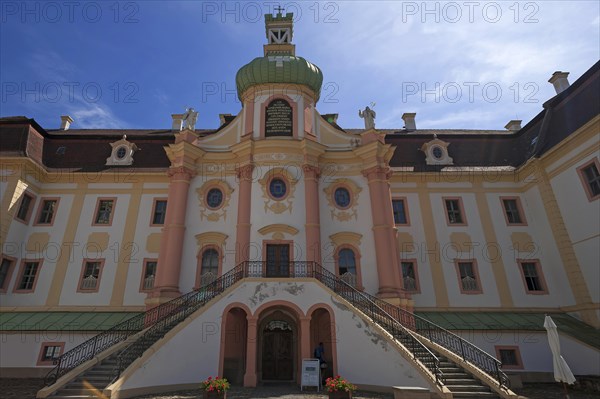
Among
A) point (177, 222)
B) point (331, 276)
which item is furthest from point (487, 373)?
point (177, 222)

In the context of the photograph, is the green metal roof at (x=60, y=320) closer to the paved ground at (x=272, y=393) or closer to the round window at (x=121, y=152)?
the paved ground at (x=272, y=393)

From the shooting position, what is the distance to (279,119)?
810 inches

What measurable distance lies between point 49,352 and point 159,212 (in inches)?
335

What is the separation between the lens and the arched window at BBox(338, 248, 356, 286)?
58.8ft

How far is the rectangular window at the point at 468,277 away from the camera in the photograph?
766 inches

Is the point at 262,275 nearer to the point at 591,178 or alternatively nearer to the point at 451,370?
the point at 451,370

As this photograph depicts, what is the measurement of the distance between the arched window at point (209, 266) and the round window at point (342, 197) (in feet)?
23.5

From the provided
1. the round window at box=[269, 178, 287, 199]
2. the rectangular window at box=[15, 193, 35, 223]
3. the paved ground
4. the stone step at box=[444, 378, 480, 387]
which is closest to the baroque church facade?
the round window at box=[269, 178, 287, 199]

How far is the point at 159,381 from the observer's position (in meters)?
12.2

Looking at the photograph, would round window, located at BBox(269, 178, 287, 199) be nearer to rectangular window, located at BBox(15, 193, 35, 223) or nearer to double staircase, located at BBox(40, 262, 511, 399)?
double staircase, located at BBox(40, 262, 511, 399)

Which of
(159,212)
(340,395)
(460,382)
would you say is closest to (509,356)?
(460,382)

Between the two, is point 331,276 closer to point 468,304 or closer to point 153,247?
point 468,304

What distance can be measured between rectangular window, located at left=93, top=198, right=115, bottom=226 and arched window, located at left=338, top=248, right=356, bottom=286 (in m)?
13.4

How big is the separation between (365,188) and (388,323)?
779 centimetres
